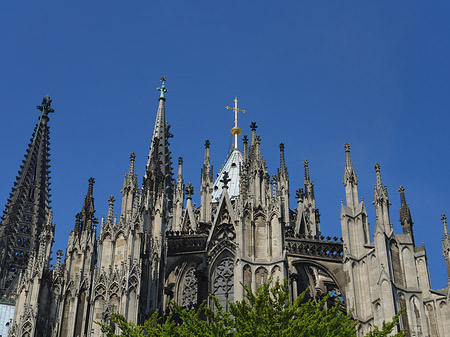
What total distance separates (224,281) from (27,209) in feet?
146

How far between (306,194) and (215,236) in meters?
15.4

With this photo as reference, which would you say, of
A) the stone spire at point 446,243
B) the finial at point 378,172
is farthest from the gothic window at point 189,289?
the stone spire at point 446,243

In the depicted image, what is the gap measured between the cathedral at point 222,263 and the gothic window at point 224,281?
0.16 ft

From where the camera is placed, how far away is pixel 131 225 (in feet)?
133

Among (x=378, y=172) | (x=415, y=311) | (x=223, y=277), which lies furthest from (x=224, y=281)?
(x=378, y=172)

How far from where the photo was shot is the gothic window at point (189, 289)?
45.3 meters

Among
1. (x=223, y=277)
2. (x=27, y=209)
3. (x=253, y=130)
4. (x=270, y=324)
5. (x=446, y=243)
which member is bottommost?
(x=270, y=324)

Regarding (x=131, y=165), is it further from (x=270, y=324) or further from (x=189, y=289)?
(x=270, y=324)

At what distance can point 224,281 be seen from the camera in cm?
4225

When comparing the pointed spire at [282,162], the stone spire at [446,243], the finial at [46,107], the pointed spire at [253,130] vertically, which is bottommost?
the stone spire at [446,243]

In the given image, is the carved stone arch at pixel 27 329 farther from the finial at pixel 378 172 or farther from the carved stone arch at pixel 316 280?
the finial at pixel 378 172

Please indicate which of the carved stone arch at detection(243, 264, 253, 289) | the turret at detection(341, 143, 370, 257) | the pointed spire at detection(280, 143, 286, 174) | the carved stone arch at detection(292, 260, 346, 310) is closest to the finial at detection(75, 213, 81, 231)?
the carved stone arch at detection(243, 264, 253, 289)

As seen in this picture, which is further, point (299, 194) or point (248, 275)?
point (299, 194)

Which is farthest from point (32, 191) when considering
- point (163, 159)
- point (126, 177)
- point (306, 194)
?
point (126, 177)
